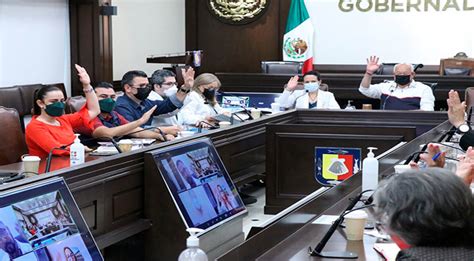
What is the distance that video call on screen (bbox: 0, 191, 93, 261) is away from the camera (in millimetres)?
3562

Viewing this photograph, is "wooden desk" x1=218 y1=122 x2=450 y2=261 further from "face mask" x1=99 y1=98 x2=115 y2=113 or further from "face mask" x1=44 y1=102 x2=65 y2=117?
"face mask" x1=99 y1=98 x2=115 y2=113

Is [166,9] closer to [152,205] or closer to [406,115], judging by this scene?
[406,115]

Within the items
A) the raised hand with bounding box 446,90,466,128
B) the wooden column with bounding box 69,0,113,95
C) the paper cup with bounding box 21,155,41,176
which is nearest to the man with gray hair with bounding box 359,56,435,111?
the raised hand with bounding box 446,90,466,128

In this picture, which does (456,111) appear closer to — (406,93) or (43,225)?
(406,93)

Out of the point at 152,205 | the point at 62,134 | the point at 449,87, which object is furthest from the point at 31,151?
the point at 449,87

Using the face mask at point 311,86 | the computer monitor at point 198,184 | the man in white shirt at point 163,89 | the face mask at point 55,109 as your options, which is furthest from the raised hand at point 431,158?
the face mask at point 311,86

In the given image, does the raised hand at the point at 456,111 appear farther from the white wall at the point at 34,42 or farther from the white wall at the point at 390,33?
the white wall at the point at 390,33

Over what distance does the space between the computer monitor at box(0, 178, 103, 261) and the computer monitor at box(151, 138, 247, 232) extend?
108 cm

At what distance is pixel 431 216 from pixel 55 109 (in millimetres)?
4091

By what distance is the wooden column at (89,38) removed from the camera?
428 inches

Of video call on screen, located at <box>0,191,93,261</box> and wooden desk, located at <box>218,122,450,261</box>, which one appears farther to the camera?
video call on screen, located at <box>0,191,93,261</box>

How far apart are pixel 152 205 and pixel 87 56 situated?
615 centimetres

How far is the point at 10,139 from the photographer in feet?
19.1

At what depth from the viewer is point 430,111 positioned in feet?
25.9
